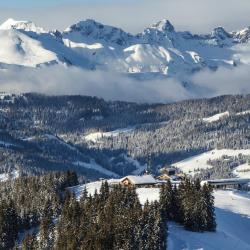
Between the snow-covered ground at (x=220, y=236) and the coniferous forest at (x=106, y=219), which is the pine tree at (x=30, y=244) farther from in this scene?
the snow-covered ground at (x=220, y=236)

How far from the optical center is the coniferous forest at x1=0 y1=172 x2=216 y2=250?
463 ft

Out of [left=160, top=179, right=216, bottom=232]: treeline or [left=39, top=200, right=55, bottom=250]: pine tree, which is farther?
[left=160, top=179, right=216, bottom=232]: treeline

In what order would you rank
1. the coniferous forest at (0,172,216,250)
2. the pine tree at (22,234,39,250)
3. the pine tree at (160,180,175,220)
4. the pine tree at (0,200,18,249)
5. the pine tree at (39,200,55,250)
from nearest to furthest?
the coniferous forest at (0,172,216,250) → the pine tree at (22,234,39,250) → the pine tree at (39,200,55,250) → the pine tree at (160,180,175,220) → the pine tree at (0,200,18,249)

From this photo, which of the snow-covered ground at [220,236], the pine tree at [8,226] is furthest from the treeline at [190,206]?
the pine tree at [8,226]

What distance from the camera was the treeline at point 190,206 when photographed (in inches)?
6565

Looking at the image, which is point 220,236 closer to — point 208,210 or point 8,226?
point 208,210

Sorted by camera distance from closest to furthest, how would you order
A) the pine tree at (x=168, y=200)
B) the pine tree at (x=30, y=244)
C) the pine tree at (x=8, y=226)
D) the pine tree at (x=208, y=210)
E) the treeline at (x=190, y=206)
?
the pine tree at (x=30, y=244) < the treeline at (x=190, y=206) < the pine tree at (x=208, y=210) < the pine tree at (x=168, y=200) < the pine tree at (x=8, y=226)

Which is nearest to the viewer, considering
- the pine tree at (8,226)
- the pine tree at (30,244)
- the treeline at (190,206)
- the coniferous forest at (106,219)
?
the coniferous forest at (106,219)

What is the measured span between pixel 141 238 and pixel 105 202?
28.4 metres

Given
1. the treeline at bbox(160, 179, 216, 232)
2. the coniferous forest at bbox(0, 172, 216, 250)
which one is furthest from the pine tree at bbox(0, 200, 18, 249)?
the treeline at bbox(160, 179, 216, 232)

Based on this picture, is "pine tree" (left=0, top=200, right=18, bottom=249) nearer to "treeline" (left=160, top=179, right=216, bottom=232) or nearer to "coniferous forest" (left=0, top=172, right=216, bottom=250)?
"coniferous forest" (left=0, top=172, right=216, bottom=250)

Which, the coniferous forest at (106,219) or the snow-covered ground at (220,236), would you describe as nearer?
the coniferous forest at (106,219)

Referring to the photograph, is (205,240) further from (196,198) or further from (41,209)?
(41,209)

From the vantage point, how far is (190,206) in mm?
168750
